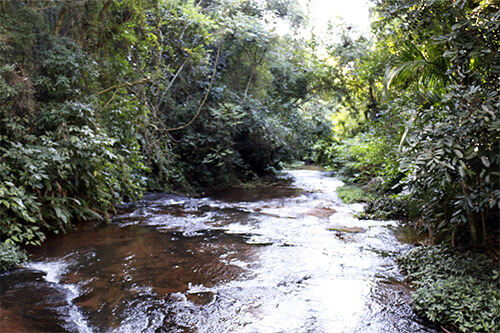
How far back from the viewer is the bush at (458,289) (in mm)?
2518

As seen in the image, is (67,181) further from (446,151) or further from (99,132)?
(446,151)

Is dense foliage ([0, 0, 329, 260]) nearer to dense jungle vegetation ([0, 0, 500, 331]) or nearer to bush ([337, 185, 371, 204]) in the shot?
dense jungle vegetation ([0, 0, 500, 331])

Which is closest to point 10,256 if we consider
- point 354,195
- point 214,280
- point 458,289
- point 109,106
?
point 214,280

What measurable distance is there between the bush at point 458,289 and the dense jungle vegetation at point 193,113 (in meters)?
0.03

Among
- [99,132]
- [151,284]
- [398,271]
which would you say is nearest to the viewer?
[151,284]

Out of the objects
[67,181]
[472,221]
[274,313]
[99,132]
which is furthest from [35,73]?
[472,221]

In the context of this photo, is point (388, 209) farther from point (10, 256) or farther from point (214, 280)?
point (10, 256)

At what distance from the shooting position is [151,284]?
3314 millimetres

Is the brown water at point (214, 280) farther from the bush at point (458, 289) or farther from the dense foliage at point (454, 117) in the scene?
the dense foliage at point (454, 117)

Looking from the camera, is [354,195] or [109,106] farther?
[354,195]

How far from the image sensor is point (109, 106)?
6098mm

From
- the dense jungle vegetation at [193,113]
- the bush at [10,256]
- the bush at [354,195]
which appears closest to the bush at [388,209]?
the dense jungle vegetation at [193,113]

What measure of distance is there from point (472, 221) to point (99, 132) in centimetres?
493

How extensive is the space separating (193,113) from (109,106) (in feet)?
13.0
